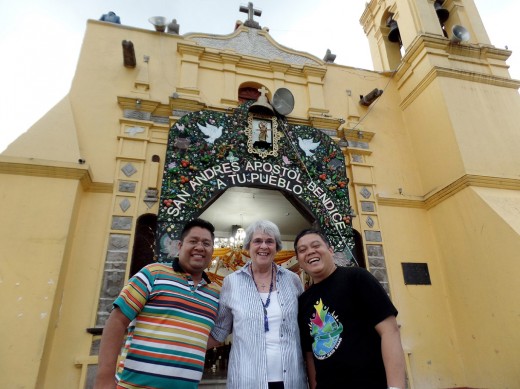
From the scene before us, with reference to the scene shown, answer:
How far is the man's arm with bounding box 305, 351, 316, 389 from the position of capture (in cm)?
203

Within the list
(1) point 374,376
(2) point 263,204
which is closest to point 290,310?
(1) point 374,376

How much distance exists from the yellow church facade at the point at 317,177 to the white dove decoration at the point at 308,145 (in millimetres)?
64

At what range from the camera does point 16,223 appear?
14.1 ft

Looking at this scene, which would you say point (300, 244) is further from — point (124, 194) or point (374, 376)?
point (124, 194)

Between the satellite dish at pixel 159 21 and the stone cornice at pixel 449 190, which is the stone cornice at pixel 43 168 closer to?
the satellite dish at pixel 159 21

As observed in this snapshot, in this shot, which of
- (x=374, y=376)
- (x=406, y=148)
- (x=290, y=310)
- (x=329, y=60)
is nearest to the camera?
(x=374, y=376)

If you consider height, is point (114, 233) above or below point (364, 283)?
above

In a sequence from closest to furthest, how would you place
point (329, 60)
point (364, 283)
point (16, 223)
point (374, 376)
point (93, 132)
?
point (374, 376) → point (364, 283) → point (16, 223) → point (93, 132) → point (329, 60)

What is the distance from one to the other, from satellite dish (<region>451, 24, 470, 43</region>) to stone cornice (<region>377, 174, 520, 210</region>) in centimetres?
349

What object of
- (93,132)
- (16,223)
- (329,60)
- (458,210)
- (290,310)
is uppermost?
(329,60)

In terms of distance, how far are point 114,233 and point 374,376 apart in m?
4.23

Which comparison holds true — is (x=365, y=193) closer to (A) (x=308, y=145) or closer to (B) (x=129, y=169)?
(A) (x=308, y=145)

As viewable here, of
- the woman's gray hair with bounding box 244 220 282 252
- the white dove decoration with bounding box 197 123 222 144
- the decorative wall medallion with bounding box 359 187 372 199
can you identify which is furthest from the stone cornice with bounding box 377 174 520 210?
the woman's gray hair with bounding box 244 220 282 252

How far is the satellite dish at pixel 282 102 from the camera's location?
607 cm
